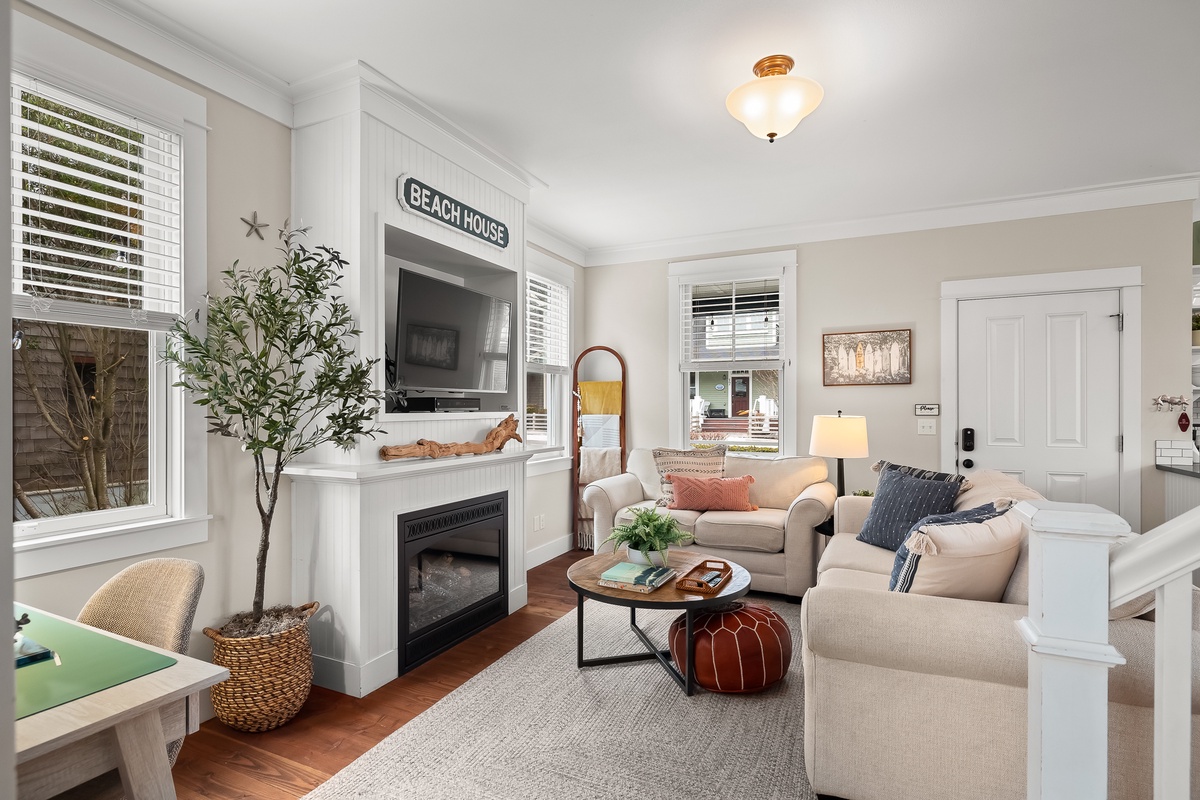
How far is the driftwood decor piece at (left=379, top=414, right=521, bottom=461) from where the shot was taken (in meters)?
2.73

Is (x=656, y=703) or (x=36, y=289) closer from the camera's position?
(x=36, y=289)

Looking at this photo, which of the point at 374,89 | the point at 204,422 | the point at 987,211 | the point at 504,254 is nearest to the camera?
the point at 204,422

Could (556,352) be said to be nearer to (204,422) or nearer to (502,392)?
(502,392)

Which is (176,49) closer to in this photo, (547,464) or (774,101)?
(774,101)

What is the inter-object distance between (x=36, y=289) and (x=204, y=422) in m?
0.67

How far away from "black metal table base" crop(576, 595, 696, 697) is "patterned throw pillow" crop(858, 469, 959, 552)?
1.23 m

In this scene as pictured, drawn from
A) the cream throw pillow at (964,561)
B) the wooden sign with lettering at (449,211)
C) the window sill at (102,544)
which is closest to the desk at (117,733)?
the window sill at (102,544)

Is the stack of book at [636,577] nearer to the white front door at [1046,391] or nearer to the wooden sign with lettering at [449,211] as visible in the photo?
the wooden sign with lettering at [449,211]

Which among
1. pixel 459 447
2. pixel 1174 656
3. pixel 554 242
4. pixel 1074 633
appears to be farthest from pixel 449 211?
pixel 1174 656

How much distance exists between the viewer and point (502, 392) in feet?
12.0

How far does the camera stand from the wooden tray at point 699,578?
2.58 meters

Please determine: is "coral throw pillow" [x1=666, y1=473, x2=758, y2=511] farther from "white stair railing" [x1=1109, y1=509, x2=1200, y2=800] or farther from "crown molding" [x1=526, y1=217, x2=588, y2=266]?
"white stair railing" [x1=1109, y1=509, x2=1200, y2=800]

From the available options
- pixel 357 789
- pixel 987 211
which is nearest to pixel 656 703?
pixel 357 789

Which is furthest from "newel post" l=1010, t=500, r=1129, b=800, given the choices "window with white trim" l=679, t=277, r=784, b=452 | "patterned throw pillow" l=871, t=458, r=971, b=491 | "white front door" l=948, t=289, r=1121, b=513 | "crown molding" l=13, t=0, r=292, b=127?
"window with white trim" l=679, t=277, r=784, b=452
